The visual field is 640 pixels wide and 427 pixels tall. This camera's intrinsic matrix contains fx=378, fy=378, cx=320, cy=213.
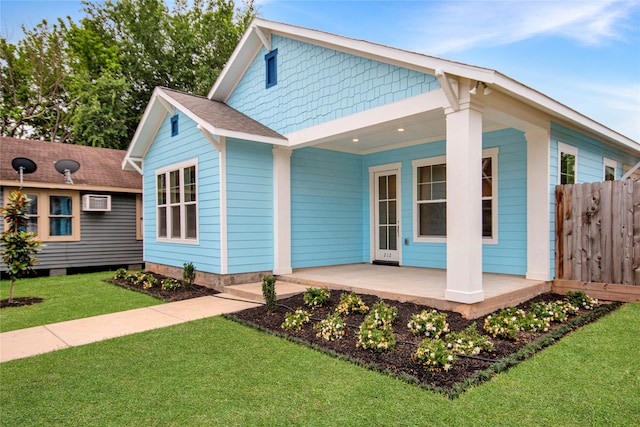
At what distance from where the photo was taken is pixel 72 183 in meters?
10.1

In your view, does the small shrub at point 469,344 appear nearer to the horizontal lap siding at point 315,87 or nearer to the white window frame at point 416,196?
the horizontal lap siding at point 315,87

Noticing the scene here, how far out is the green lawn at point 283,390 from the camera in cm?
245

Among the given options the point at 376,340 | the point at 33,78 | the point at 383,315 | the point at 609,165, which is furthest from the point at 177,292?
the point at 33,78

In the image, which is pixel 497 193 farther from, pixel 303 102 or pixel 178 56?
pixel 178 56

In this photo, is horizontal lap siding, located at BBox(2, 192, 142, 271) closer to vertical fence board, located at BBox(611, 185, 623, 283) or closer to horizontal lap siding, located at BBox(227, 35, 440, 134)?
horizontal lap siding, located at BBox(227, 35, 440, 134)

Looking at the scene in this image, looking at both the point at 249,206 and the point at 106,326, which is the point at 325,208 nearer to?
the point at 249,206

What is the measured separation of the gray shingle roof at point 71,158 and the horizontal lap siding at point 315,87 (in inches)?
193

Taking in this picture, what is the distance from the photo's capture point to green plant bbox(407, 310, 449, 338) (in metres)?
3.86

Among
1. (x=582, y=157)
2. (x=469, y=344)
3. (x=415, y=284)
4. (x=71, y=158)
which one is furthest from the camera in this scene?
(x=71, y=158)

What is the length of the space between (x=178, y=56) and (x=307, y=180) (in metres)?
15.0

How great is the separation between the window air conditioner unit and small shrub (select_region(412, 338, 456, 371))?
33.2 ft

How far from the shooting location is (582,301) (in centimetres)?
516

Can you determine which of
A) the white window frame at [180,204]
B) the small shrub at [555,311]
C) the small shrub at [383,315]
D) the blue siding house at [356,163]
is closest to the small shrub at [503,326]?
the blue siding house at [356,163]

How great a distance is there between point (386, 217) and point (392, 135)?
206cm
